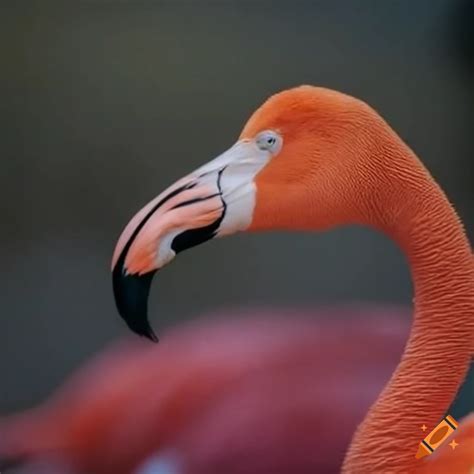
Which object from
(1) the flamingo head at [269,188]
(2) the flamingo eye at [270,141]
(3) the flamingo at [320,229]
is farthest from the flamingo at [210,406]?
(2) the flamingo eye at [270,141]

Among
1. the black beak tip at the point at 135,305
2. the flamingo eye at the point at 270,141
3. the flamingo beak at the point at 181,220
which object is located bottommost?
the black beak tip at the point at 135,305

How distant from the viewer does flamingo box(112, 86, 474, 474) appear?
1348 mm

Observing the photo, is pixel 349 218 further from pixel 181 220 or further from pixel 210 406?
pixel 210 406

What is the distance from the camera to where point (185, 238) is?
136 cm

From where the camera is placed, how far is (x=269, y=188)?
4.48ft

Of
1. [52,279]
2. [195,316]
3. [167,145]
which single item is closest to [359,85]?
[167,145]

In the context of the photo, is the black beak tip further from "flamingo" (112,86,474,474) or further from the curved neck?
the curved neck

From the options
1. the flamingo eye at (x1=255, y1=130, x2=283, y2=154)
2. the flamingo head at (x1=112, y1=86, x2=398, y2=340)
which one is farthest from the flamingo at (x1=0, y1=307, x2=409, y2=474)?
the flamingo eye at (x1=255, y1=130, x2=283, y2=154)

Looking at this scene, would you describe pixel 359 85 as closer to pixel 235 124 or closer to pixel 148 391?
pixel 235 124

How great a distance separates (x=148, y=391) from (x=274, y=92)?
0.59 m

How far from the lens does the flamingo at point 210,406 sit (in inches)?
55.3

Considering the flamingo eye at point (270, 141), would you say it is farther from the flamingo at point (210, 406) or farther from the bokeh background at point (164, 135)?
the flamingo at point (210, 406)

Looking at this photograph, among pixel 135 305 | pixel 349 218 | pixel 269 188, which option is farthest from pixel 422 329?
pixel 135 305

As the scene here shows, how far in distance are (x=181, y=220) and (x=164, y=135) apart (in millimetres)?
214
